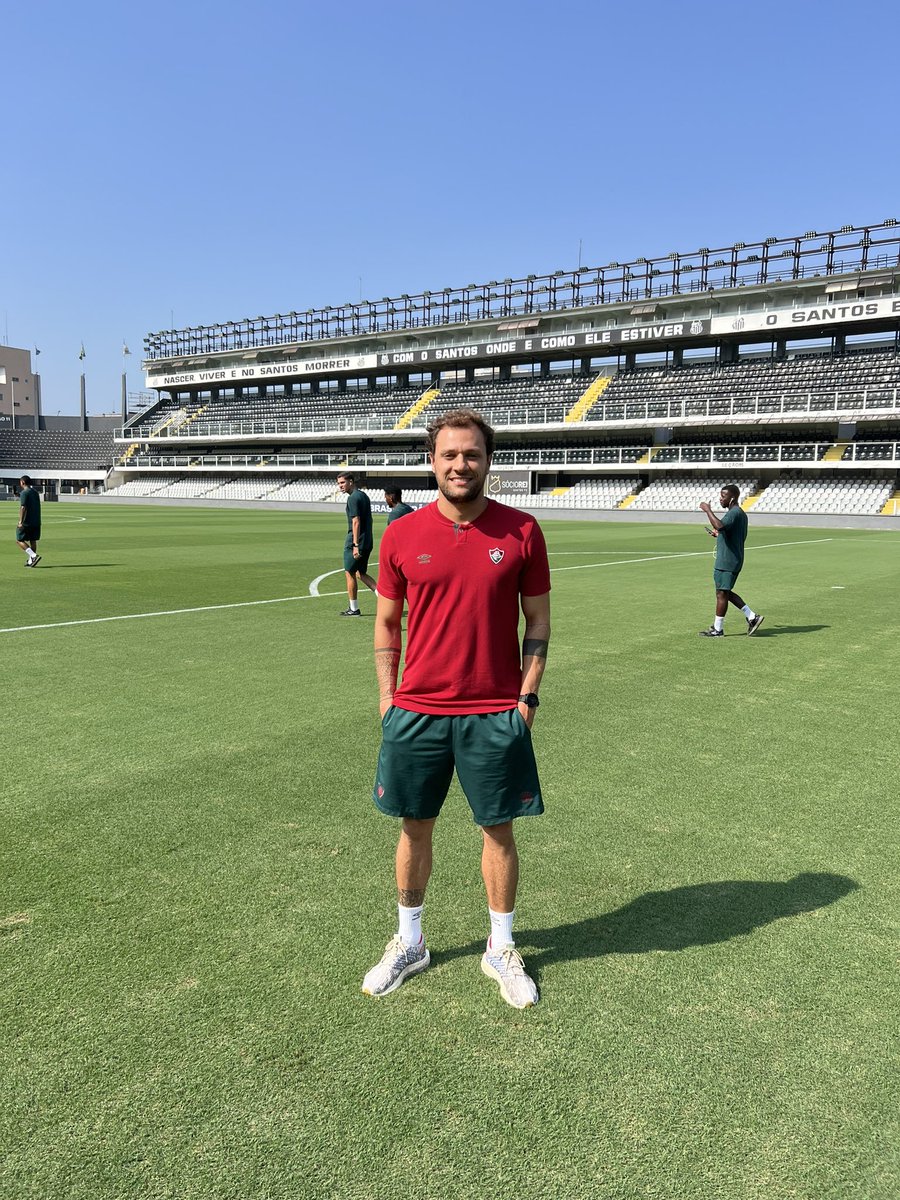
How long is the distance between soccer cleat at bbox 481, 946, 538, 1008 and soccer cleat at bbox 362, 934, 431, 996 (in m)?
0.26

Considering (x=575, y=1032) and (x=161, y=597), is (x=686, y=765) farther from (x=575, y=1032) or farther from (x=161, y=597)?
(x=161, y=597)

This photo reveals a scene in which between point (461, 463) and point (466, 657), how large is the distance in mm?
724

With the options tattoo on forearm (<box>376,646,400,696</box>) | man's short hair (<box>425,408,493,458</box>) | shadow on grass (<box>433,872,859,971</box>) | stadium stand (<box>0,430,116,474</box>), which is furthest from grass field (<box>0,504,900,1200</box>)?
stadium stand (<box>0,430,116,474</box>)

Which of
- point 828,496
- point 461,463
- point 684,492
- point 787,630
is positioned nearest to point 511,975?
point 461,463

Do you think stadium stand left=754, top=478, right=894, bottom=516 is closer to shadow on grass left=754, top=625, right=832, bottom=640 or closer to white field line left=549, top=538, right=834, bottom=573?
white field line left=549, top=538, right=834, bottom=573

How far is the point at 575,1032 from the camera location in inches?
112

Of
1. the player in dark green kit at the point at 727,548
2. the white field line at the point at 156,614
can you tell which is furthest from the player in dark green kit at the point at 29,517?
the player in dark green kit at the point at 727,548

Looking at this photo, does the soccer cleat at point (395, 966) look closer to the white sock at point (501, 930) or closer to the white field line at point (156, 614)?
the white sock at point (501, 930)

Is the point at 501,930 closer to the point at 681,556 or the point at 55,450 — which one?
the point at 681,556

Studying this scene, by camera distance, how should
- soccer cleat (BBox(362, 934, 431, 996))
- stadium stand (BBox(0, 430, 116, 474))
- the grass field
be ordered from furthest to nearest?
stadium stand (BBox(0, 430, 116, 474)), soccer cleat (BBox(362, 934, 431, 996)), the grass field

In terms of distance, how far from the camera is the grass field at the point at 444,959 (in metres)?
2.30

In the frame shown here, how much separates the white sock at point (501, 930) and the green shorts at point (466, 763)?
410 mm

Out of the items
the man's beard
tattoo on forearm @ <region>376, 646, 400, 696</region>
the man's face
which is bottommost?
tattoo on forearm @ <region>376, 646, 400, 696</region>

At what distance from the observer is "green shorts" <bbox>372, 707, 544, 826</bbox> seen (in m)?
3.03
